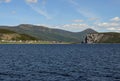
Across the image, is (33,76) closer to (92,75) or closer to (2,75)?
(2,75)

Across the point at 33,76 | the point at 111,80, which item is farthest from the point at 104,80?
the point at 33,76

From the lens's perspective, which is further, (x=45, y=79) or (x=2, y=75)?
(x=2, y=75)

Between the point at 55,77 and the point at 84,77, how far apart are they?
6497 mm

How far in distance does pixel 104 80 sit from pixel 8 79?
66.3 ft

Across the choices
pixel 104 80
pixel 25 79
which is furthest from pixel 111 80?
pixel 25 79

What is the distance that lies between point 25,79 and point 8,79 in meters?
3.57

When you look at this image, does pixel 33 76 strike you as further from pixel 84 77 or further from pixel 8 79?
pixel 84 77

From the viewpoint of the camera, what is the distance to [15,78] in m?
60.0

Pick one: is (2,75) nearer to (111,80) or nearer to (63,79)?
(63,79)

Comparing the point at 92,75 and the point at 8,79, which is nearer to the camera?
the point at 8,79

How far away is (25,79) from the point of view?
5891 cm

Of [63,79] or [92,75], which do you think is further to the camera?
[92,75]

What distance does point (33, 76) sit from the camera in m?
63.1

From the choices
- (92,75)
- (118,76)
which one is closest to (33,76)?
(92,75)
